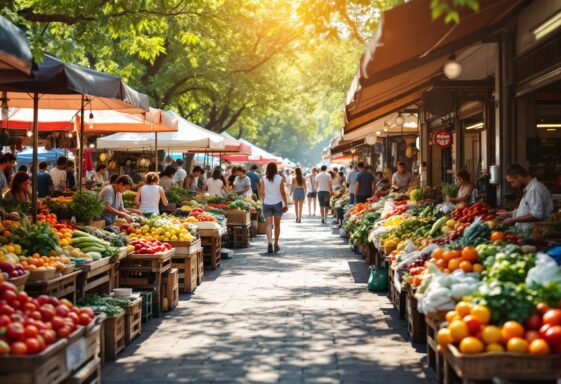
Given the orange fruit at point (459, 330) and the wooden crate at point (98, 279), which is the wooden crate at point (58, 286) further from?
the orange fruit at point (459, 330)

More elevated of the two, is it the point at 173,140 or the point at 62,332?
A: the point at 173,140

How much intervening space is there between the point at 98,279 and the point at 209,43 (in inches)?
516

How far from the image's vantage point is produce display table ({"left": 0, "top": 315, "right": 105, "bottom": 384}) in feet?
16.0

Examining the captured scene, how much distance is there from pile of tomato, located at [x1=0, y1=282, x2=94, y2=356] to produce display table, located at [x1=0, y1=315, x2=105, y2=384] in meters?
0.08

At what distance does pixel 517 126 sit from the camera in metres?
12.0

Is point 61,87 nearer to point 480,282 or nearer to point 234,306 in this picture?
point 234,306

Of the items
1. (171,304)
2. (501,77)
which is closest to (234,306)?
(171,304)

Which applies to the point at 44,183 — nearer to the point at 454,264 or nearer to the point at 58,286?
the point at 58,286

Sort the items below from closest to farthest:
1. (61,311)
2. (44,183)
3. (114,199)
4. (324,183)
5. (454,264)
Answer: (61,311) → (454,264) → (114,199) → (44,183) → (324,183)

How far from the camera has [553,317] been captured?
4891 millimetres

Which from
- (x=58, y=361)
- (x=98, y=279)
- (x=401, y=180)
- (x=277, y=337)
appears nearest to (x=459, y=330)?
(x=58, y=361)

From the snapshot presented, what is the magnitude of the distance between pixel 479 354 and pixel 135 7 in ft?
31.0

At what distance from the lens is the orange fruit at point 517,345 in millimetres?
4801

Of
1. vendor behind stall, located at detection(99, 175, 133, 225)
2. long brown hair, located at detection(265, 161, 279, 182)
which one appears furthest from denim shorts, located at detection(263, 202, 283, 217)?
vendor behind stall, located at detection(99, 175, 133, 225)
